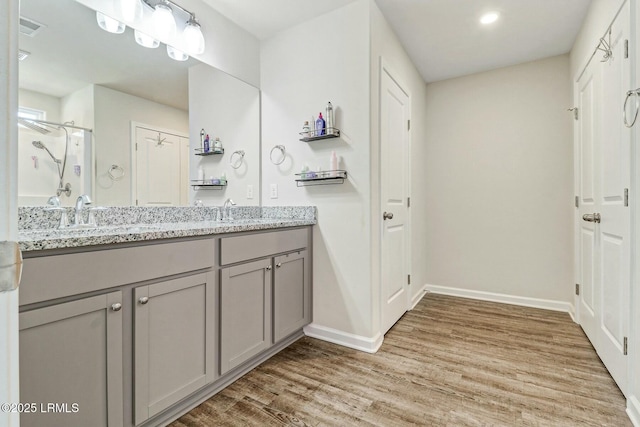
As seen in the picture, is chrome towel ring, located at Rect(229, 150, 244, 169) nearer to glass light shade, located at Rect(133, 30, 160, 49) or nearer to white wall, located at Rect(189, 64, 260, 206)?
white wall, located at Rect(189, 64, 260, 206)

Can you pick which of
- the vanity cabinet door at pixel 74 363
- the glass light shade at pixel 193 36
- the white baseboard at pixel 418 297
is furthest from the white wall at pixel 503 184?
the vanity cabinet door at pixel 74 363

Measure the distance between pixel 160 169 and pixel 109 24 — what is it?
81 centimetres

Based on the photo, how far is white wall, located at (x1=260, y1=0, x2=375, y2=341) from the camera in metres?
2.12

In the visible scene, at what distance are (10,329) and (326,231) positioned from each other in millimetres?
1928

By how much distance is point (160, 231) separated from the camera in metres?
1.29

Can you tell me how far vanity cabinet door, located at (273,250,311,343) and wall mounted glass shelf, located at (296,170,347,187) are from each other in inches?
21.3

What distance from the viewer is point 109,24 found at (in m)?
1.65

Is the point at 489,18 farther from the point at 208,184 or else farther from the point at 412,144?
the point at 208,184

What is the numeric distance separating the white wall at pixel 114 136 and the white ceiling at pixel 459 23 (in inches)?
38.2

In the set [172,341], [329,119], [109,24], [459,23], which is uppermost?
[459,23]

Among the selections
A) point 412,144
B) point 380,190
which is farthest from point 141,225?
point 412,144

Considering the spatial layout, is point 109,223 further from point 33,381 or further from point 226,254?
point 33,381

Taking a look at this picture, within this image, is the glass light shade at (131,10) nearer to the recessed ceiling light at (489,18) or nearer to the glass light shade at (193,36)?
the glass light shade at (193,36)

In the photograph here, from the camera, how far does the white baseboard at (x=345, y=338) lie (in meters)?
2.11
